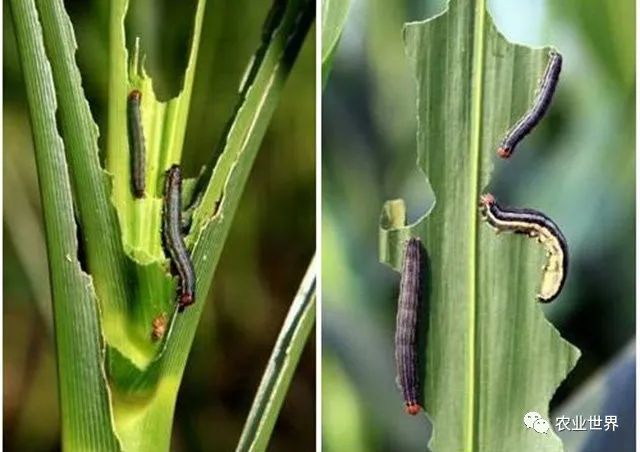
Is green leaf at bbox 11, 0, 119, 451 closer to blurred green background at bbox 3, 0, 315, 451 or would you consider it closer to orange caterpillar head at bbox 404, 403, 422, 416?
blurred green background at bbox 3, 0, 315, 451

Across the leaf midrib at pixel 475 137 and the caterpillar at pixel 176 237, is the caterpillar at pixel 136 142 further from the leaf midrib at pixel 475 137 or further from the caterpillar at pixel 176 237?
the leaf midrib at pixel 475 137

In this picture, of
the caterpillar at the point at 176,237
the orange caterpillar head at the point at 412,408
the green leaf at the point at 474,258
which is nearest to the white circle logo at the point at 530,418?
the green leaf at the point at 474,258

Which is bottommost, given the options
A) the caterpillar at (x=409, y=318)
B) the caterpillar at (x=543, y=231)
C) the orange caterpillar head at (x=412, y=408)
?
the orange caterpillar head at (x=412, y=408)

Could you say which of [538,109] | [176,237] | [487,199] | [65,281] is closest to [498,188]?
[487,199]

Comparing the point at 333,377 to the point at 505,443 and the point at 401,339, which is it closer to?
the point at 401,339

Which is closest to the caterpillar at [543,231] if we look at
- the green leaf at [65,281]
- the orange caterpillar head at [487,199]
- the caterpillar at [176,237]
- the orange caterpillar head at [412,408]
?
the orange caterpillar head at [487,199]

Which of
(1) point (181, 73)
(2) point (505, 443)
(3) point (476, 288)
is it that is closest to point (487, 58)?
(3) point (476, 288)

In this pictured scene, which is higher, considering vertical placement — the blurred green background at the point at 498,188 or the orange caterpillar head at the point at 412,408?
the blurred green background at the point at 498,188
